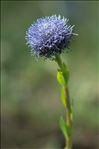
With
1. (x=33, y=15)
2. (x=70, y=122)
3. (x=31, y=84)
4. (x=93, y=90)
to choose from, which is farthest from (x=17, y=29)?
(x=70, y=122)

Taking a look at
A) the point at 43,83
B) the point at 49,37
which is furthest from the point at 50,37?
the point at 43,83

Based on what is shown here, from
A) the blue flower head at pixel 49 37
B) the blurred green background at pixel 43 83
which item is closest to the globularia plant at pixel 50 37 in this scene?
the blue flower head at pixel 49 37

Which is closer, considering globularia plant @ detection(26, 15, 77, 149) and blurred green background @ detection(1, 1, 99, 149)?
globularia plant @ detection(26, 15, 77, 149)

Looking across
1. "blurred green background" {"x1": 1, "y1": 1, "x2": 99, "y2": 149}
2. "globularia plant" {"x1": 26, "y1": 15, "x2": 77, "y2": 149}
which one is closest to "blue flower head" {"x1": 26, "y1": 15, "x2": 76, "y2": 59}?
"globularia plant" {"x1": 26, "y1": 15, "x2": 77, "y2": 149}

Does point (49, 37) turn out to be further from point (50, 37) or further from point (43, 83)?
point (43, 83)

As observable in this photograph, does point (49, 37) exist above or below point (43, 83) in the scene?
above

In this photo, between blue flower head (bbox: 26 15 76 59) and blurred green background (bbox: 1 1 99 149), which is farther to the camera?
blurred green background (bbox: 1 1 99 149)

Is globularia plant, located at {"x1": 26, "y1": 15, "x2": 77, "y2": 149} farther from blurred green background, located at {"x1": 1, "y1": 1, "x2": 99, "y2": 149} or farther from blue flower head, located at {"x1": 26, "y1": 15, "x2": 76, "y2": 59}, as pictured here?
blurred green background, located at {"x1": 1, "y1": 1, "x2": 99, "y2": 149}
